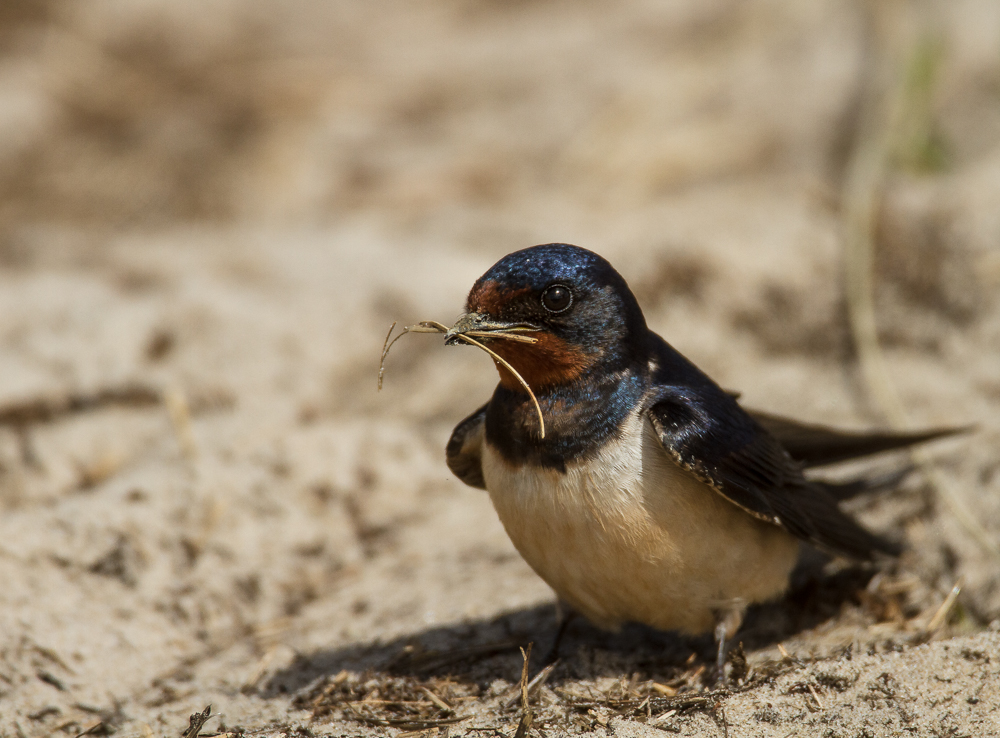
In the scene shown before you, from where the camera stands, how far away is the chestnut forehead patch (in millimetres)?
2559

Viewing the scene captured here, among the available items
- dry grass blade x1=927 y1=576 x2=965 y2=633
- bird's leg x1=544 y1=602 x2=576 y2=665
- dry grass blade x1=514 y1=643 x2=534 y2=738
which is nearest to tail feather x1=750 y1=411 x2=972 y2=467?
dry grass blade x1=927 y1=576 x2=965 y2=633

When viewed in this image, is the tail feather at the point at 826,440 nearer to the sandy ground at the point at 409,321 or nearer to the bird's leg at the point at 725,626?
the sandy ground at the point at 409,321

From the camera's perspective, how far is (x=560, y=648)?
302cm

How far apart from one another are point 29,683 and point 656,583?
177 cm

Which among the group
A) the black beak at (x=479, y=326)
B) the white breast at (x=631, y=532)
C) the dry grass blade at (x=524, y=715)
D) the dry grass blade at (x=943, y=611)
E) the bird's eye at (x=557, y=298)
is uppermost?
the bird's eye at (x=557, y=298)

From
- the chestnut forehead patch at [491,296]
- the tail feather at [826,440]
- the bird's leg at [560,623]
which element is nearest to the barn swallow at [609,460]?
the chestnut forehead patch at [491,296]

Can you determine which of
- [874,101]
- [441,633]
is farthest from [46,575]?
[874,101]

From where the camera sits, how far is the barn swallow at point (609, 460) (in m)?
2.52

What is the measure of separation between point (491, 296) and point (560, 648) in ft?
3.70

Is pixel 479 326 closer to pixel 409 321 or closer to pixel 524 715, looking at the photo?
pixel 524 715

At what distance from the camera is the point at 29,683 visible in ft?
9.36

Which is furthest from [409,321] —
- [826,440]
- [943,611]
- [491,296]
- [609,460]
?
[943,611]

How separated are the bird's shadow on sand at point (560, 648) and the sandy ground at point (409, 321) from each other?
0.05 feet

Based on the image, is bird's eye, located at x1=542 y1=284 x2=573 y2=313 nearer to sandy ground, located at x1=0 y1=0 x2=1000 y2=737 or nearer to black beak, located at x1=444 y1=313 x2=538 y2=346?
black beak, located at x1=444 y1=313 x2=538 y2=346
